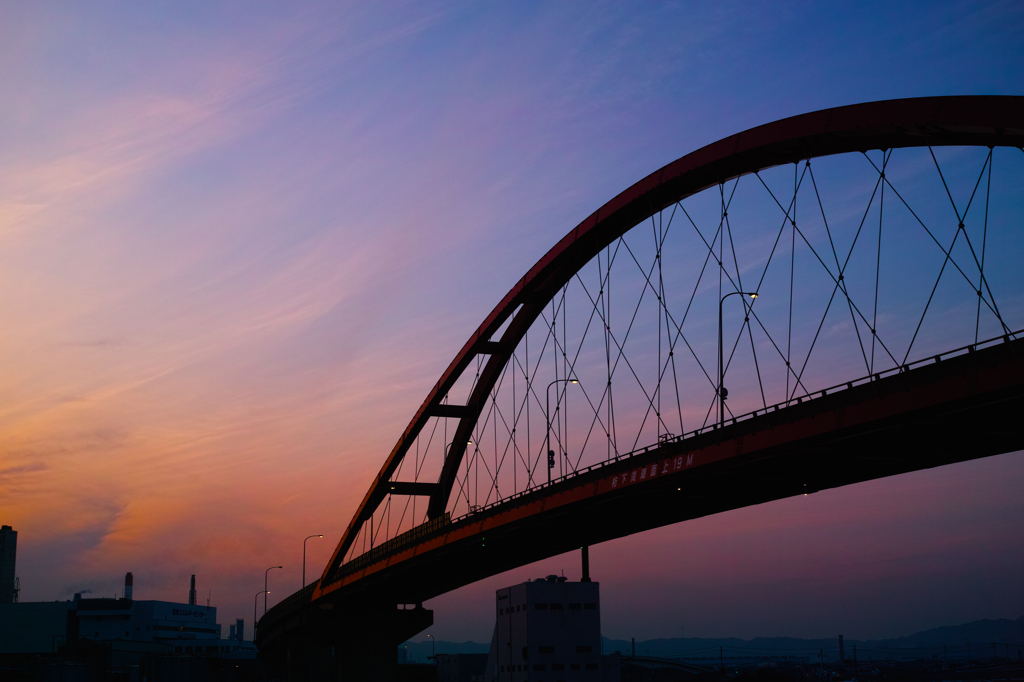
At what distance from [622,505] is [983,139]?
25.5 meters

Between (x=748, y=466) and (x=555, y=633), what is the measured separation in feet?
175

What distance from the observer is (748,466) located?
37625 mm

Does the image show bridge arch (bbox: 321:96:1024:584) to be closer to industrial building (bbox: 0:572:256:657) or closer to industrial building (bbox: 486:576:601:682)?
industrial building (bbox: 486:576:601:682)

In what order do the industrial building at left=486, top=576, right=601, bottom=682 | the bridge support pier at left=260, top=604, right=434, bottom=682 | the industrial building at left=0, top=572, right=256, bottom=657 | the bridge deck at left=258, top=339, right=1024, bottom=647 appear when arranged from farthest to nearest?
the industrial building at left=0, top=572, right=256, bottom=657 → the industrial building at left=486, top=576, right=601, bottom=682 → the bridge support pier at left=260, top=604, right=434, bottom=682 → the bridge deck at left=258, top=339, right=1024, bottom=647

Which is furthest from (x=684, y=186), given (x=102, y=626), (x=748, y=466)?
(x=102, y=626)

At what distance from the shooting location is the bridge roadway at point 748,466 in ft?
92.4

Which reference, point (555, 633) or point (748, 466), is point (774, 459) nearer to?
point (748, 466)

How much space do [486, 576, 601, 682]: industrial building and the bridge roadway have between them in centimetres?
1074

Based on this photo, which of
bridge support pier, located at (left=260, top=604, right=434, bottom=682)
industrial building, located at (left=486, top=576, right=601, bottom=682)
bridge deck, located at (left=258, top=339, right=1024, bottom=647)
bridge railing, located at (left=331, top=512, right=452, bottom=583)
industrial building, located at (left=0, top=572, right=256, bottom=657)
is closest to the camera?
bridge deck, located at (left=258, top=339, right=1024, bottom=647)

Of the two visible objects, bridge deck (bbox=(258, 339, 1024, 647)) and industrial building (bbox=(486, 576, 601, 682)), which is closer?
bridge deck (bbox=(258, 339, 1024, 647))

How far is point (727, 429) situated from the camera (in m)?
36.9

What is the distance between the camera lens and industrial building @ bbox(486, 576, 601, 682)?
85.4m

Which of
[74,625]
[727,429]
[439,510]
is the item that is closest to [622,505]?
[727,429]

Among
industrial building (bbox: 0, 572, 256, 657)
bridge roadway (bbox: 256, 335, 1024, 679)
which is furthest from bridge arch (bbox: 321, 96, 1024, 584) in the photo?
industrial building (bbox: 0, 572, 256, 657)
